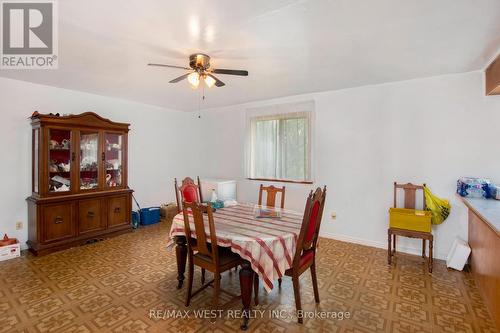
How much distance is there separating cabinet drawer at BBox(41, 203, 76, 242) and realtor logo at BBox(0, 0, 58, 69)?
1884 millimetres

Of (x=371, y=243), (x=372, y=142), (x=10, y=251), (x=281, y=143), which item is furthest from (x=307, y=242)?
(x=10, y=251)

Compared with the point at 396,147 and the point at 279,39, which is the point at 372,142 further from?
the point at 279,39

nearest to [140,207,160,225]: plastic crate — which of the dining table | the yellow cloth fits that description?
the dining table

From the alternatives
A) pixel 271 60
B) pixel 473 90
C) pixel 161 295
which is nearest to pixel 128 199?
pixel 161 295

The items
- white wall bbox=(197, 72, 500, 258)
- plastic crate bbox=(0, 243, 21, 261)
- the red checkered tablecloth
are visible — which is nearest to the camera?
the red checkered tablecloth

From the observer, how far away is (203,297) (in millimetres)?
2447

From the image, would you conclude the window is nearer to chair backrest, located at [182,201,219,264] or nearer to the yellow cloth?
the yellow cloth

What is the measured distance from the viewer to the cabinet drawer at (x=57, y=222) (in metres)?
3.39

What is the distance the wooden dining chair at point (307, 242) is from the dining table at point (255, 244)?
74 mm

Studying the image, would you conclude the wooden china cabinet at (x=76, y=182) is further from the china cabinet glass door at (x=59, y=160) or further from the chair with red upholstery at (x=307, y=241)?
the chair with red upholstery at (x=307, y=241)

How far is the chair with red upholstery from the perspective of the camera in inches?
78.7

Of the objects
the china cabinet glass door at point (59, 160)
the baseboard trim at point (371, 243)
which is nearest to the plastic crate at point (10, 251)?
the china cabinet glass door at point (59, 160)

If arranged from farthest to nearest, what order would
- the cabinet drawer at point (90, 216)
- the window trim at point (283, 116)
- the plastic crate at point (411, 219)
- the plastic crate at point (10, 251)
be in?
1. the window trim at point (283, 116)
2. the cabinet drawer at point (90, 216)
3. the plastic crate at point (10, 251)
4. the plastic crate at point (411, 219)

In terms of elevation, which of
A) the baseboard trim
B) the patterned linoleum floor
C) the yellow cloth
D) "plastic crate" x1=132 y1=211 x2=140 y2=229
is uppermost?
the yellow cloth
